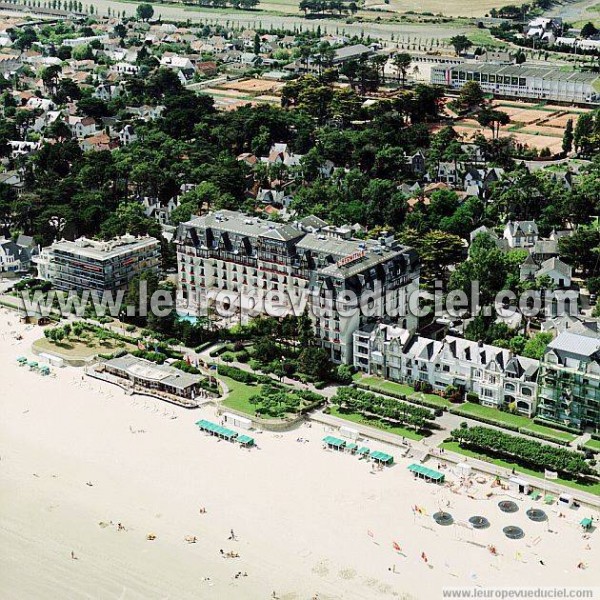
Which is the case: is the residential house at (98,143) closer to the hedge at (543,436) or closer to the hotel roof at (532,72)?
the hotel roof at (532,72)

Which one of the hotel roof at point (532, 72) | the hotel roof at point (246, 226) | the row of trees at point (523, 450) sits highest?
the hotel roof at point (532, 72)

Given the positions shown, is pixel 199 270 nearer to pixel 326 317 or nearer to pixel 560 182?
pixel 326 317

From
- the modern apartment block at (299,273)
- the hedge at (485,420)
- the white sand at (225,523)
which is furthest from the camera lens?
the modern apartment block at (299,273)

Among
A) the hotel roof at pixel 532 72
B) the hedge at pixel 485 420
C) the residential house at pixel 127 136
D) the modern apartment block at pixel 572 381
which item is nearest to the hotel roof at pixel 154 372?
the hedge at pixel 485 420

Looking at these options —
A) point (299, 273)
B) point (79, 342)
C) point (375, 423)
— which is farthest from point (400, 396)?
point (79, 342)

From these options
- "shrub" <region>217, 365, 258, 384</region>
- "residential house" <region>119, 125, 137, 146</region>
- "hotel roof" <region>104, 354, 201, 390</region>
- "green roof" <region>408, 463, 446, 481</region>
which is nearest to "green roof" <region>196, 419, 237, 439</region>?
"hotel roof" <region>104, 354, 201, 390</region>

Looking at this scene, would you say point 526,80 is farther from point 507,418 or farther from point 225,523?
point 225,523

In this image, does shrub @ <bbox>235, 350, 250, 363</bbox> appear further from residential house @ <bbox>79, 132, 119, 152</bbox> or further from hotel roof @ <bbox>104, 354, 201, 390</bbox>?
residential house @ <bbox>79, 132, 119, 152</bbox>
